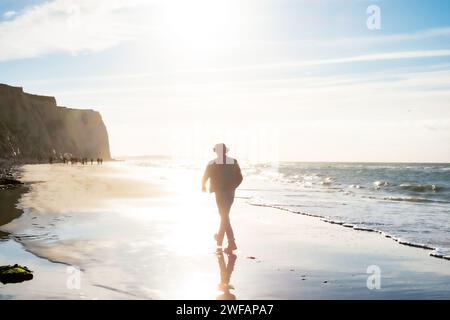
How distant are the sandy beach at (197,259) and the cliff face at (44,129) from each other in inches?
3073

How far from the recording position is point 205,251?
10094 mm

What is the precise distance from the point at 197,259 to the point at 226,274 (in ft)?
4.42

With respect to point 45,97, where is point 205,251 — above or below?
below

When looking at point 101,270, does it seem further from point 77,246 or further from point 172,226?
point 172,226

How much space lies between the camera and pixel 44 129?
112 metres

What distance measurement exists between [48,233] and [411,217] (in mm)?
13150

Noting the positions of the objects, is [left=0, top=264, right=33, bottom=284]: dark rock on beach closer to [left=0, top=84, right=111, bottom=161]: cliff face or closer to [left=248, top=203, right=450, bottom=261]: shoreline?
[left=248, top=203, right=450, bottom=261]: shoreline

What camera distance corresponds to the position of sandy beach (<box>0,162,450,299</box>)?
22.7ft

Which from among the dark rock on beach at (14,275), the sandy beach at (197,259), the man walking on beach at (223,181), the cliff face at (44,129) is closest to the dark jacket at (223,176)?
the man walking on beach at (223,181)

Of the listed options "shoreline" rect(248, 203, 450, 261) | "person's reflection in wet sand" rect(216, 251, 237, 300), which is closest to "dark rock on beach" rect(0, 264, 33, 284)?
"person's reflection in wet sand" rect(216, 251, 237, 300)

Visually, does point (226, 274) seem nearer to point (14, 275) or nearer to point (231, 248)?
point (231, 248)

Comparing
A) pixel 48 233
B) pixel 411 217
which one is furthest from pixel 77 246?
pixel 411 217

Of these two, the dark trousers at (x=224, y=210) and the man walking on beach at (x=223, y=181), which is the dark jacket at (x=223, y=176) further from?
the dark trousers at (x=224, y=210)
